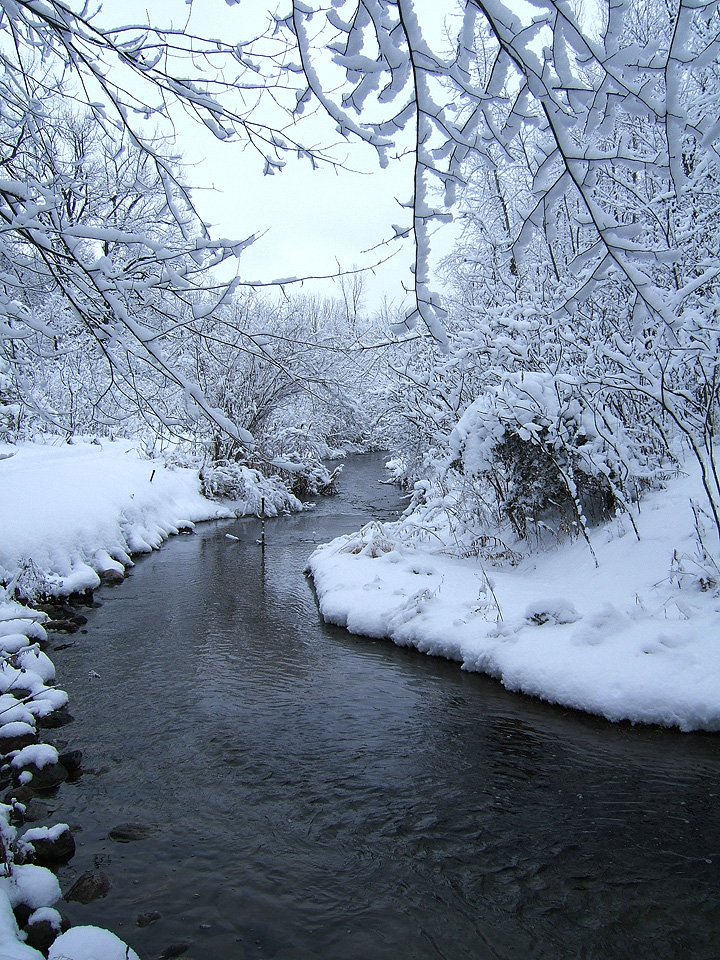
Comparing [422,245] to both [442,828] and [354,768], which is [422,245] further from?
[354,768]

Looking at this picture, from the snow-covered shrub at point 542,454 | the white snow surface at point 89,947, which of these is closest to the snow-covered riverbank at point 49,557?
the white snow surface at point 89,947

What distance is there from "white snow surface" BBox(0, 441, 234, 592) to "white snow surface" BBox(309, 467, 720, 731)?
4.04 metres

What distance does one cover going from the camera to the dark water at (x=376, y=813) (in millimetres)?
3006

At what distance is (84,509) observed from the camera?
10.7 metres

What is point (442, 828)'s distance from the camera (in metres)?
3.79

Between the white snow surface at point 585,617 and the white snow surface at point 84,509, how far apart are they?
4036 mm

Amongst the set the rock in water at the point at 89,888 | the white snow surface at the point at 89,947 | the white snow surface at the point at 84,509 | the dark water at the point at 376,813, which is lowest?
the rock in water at the point at 89,888

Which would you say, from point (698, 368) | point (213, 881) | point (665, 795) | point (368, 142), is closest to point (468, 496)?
point (698, 368)

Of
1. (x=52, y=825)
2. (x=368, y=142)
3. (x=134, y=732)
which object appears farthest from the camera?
(x=134, y=732)

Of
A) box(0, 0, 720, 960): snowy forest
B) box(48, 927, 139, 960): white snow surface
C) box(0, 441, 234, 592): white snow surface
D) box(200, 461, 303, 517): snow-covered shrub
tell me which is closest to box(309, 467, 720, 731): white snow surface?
box(0, 0, 720, 960): snowy forest

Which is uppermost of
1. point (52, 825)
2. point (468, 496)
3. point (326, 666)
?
point (468, 496)

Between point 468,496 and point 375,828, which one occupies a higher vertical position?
point 468,496

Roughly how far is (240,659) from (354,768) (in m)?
2.54

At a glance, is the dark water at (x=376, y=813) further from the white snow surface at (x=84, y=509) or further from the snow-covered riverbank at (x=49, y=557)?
the white snow surface at (x=84, y=509)
